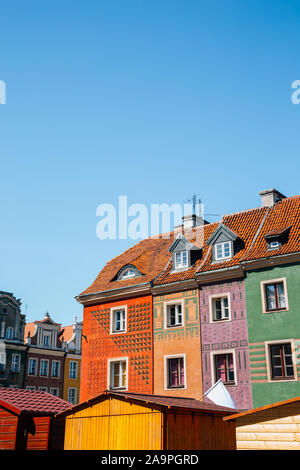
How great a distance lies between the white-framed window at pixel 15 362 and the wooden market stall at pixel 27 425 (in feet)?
117

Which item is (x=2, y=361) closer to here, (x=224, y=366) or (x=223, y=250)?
(x=224, y=366)

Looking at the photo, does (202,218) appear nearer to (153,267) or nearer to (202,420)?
(153,267)

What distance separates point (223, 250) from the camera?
31.1m

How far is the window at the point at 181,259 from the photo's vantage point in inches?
1304

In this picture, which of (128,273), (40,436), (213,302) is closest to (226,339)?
(213,302)

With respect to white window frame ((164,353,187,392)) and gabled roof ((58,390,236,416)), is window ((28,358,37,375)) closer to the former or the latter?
white window frame ((164,353,187,392))

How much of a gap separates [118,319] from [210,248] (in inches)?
A: 316

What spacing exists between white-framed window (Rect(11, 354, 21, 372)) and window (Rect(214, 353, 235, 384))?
34295 millimetres

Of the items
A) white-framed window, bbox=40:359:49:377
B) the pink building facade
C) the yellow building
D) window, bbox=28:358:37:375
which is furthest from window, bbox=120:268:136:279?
the yellow building

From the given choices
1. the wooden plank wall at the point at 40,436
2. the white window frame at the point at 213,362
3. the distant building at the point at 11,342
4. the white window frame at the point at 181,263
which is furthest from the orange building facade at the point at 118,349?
the distant building at the point at 11,342

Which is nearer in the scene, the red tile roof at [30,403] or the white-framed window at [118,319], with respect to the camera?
the red tile roof at [30,403]

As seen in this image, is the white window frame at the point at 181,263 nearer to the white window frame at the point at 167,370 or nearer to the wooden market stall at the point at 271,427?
the white window frame at the point at 167,370

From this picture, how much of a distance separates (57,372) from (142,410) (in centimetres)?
4367
